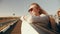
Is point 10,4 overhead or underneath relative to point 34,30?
overhead

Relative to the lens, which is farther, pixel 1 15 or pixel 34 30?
pixel 1 15

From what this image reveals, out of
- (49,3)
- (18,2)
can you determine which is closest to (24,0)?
(18,2)

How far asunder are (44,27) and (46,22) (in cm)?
3

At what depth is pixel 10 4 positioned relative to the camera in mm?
4387

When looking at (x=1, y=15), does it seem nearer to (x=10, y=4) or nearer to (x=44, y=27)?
(x=10, y=4)

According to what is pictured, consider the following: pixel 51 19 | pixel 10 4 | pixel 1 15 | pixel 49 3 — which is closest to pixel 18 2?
pixel 10 4

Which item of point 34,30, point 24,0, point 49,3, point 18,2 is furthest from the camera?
point 18,2

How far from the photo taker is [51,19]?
2.79ft

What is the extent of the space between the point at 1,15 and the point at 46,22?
371 centimetres

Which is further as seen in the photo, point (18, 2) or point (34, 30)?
point (18, 2)

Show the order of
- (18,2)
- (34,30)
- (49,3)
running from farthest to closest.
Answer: (18,2) < (49,3) < (34,30)

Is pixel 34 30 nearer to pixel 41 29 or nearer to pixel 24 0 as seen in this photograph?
pixel 41 29

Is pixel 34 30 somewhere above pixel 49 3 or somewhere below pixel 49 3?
below

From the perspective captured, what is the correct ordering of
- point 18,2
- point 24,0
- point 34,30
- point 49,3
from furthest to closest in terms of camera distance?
point 18,2, point 24,0, point 49,3, point 34,30
